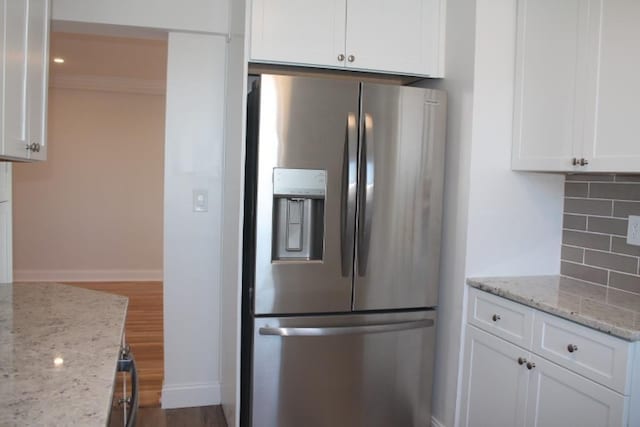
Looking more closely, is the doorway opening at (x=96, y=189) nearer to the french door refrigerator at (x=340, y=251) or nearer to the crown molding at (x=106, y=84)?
the crown molding at (x=106, y=84)

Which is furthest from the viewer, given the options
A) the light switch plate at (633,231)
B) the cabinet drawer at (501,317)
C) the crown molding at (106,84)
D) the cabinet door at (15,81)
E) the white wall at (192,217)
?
the crown molding at (106,84)

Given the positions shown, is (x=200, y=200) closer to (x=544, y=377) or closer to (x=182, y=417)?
(x=182, y=417)

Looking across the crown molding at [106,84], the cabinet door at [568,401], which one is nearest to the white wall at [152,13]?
the cabinet door at [568,401]

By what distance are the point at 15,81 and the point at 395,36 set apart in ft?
5.38

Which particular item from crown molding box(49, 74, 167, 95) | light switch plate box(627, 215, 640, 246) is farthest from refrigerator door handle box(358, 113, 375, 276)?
crown molding box(49, 74, 167, 95)

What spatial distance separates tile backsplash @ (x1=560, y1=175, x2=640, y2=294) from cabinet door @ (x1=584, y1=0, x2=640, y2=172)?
0.33 meters

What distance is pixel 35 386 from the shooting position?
1.14 meters

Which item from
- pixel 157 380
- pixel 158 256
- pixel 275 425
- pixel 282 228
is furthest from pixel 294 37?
pixel 158 256

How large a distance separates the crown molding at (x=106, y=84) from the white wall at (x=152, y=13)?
141 inches

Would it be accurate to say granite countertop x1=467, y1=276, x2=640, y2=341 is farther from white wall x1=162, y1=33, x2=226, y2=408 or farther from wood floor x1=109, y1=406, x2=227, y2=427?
wood floor x1=109, y1=406, x2=227, y2=427

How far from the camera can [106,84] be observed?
6180 millimetres

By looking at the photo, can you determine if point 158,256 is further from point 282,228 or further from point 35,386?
point 35,386

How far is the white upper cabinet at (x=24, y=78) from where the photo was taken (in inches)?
60.0

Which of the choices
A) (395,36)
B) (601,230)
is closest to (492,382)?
(601,230)
